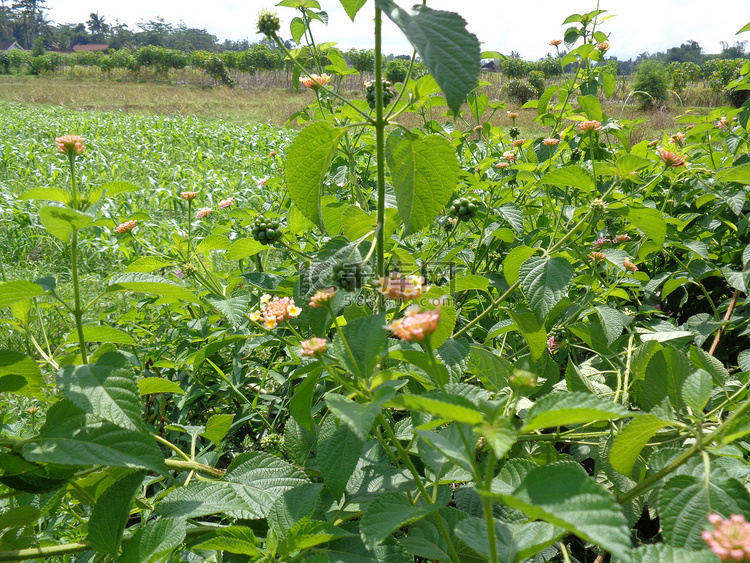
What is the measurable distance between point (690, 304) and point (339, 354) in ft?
5.25

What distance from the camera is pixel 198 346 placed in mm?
1428

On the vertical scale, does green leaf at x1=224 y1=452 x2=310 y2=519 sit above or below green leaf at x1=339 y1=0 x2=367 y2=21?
below

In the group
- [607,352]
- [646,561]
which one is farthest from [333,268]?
[607,352]

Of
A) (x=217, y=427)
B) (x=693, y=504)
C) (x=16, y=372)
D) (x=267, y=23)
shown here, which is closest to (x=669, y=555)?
(x=693, y=504)

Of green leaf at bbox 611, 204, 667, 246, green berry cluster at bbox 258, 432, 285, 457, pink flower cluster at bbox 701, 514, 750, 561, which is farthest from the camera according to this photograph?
green berry cluster at bbox 258, 432, 285, 457

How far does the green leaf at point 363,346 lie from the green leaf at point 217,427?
1.31 feet

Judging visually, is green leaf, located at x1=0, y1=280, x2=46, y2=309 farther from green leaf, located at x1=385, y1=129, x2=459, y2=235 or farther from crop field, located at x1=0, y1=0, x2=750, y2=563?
green leaf, located at x1=385, y1=129, x2=459, y2=235

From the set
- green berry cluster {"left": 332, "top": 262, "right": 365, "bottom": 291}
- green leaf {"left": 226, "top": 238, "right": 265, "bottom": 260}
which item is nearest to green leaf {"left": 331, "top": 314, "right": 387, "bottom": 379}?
green berry cluster {"left": 332, "top": 262, "right": 365, "bottom": 291}

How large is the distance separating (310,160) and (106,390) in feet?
1.46

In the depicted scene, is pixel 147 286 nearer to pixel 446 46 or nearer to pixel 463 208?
pixel 446 46

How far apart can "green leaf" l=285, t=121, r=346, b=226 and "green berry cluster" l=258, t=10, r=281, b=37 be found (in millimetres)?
375

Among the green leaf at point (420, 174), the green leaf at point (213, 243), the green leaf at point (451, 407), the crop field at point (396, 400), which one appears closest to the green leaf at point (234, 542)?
the crop field at point (396, 400)

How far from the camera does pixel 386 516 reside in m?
0.54

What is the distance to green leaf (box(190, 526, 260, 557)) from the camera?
0.59m
